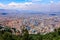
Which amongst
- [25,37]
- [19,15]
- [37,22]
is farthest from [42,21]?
[25,37]

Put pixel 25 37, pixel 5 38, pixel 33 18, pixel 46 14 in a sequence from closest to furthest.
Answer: pixel 5 38 → pixel 25 37 → pixel 33 18 → pixel 46 14

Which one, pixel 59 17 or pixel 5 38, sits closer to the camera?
pixel 5 38

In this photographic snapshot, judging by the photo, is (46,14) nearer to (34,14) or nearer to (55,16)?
(34,14)

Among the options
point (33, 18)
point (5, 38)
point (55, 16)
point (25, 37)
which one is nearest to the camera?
point (5, 38)

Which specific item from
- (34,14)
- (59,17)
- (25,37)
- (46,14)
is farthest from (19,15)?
(25,37)

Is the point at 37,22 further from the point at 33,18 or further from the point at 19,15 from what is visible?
the point at 19,15

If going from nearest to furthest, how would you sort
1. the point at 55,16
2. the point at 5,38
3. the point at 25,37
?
the point at 5,38 → the point at 25,37 → the point at 55,16

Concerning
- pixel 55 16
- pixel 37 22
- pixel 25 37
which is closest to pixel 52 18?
pixel 55 16

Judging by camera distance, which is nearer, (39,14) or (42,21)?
(42,21)

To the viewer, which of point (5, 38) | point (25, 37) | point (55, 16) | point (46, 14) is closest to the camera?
point (5, 38)
